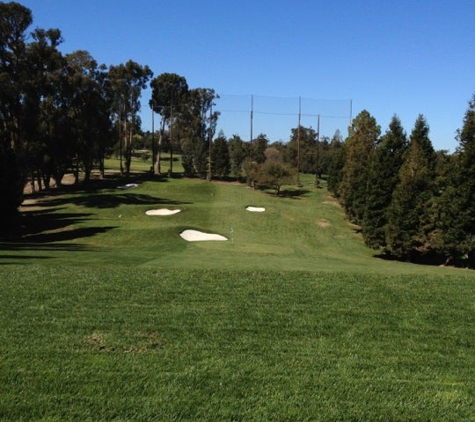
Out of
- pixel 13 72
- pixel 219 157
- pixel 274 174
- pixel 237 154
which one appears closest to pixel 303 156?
pixel 237 154

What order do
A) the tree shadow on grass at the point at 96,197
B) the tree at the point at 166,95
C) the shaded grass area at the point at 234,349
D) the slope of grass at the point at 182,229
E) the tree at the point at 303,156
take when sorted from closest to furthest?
the shaded grass area at the point at 234,349
the slope of grass at the point at 182,229
the tree shadow on grass at the point at 96,197
the tree at the point at 166,95
the tree at the point at 303,156

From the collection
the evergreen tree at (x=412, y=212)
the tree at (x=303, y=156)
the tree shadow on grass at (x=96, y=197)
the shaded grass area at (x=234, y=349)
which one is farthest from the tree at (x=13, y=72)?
the tree at (x=303, y=156)

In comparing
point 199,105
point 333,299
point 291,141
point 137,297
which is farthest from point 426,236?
point 291,141

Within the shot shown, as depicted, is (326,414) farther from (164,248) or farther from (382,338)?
(164,248)

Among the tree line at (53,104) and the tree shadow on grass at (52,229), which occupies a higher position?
the tree line at (53,104)

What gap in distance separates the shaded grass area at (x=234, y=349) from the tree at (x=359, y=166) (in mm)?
26012

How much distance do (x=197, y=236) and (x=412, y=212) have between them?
12278 millimetres

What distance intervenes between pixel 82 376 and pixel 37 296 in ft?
11.0

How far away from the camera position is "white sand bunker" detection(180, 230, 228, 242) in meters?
26.4

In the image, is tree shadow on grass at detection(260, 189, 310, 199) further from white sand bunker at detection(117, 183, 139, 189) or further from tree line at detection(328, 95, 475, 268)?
tree line at detection(328, 95, 475, 268)

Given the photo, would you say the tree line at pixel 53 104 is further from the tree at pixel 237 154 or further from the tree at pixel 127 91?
the tree at pixel 237 154

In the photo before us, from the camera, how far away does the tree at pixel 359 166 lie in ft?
114

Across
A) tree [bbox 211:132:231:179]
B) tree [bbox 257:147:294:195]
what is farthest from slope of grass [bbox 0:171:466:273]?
tree [bbox 211:132:231:179]

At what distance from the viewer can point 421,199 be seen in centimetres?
2497
